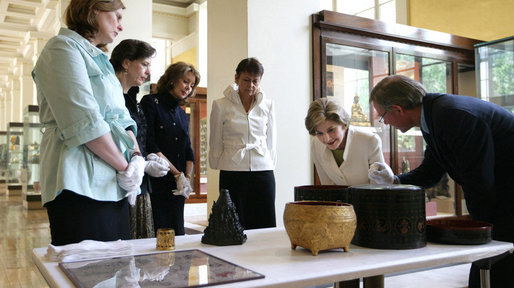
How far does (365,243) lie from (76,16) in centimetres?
129

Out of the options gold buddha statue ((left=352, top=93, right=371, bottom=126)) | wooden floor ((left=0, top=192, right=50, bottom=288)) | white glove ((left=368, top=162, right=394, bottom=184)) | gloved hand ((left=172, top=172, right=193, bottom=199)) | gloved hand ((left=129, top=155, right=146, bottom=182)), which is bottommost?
wooden floor ((left=0, top=192, right=50, bottom=288))

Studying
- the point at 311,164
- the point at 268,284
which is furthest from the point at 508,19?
the point at 268,284

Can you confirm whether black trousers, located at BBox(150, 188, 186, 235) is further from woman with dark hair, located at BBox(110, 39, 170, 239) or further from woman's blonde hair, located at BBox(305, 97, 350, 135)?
woman's blonde hair, located at BBox(305, 97, 350, 135)

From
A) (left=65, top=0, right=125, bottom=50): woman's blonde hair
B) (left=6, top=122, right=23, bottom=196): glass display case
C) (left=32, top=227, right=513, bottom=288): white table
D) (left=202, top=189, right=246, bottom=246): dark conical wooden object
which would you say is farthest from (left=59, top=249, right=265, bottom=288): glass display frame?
(left=6, top=122, right=23, bottom=196): glass display case

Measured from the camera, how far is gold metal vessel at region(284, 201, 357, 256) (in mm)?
1166

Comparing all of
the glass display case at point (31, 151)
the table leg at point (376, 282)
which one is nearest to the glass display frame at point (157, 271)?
the table leg at point (376, 282)

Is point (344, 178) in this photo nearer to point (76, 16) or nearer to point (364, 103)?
point (76, 16)

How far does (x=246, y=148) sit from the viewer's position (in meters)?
3.18

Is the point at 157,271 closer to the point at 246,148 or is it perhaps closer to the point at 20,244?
the point at 246,148

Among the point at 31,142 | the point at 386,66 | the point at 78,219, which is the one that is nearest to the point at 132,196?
the point at 78,219

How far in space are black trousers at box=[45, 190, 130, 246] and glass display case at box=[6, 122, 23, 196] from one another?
15.3 m

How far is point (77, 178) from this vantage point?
146 centimetres

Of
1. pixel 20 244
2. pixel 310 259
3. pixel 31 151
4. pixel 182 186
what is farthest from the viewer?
pixel 31 151

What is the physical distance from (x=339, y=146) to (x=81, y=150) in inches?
52.9
